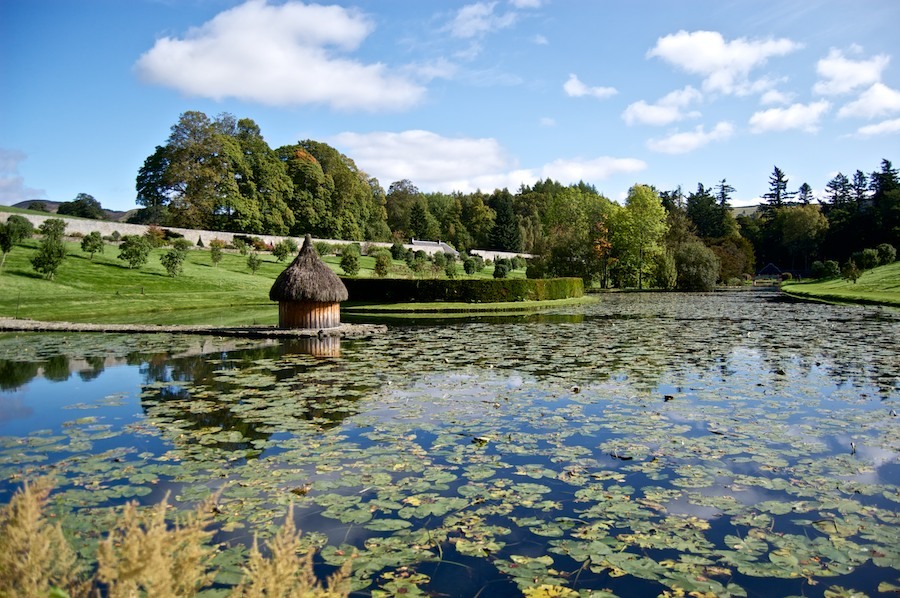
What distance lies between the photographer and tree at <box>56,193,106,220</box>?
75.8 m

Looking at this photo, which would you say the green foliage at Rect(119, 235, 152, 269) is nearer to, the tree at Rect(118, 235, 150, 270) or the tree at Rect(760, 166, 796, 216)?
the tree at Rect(118, 235, 150, 270)

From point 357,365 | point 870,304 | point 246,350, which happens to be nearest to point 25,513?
point 357,365

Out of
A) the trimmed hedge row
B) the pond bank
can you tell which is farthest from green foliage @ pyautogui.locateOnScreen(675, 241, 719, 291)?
the pond bank

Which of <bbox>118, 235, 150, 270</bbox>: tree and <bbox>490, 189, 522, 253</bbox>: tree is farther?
<bbox>490, 189, 522, 253</bbox>: tree

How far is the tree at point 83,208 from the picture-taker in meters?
75.8

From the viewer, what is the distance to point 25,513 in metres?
2.46

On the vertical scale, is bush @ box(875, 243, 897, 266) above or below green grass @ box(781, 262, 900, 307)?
above

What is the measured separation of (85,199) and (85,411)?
83803 mm

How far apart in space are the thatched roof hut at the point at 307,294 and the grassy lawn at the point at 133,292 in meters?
4.79

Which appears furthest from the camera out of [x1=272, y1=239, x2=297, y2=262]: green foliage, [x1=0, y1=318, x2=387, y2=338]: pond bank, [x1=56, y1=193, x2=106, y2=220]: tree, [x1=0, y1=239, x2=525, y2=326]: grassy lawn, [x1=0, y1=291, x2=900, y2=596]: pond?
[x1=56, y1=193, x2=106, y2=220]: tree

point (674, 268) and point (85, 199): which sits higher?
point (85, 199)

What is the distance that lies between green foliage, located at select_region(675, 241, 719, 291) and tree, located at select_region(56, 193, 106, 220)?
2554 inches

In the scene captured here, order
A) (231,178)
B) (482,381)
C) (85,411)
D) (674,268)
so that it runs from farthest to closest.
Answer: (231,178) < (674,268) < (482,381) < (85,411)

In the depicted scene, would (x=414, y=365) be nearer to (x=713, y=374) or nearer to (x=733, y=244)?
(x=713, y=374)
